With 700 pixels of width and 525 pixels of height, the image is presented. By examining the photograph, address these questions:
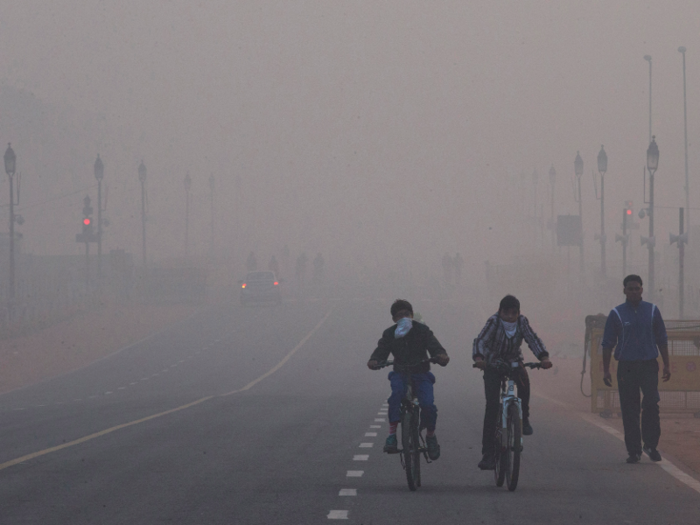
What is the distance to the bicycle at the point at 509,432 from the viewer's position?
324 inches

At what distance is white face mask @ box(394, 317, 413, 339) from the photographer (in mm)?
8602

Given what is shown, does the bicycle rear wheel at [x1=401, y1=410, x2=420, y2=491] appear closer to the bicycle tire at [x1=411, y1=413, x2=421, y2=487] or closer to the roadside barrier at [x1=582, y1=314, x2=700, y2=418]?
the bicycle tire at [x1=411, y1=413, x2=421, y2=487]

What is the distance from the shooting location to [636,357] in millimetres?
10188

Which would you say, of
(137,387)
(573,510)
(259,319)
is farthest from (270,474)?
(259,319)

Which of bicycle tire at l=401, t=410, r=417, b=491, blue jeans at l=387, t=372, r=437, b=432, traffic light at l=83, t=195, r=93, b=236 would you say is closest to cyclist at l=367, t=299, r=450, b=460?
blue jeans at l=387, t=372, r=437, b=432

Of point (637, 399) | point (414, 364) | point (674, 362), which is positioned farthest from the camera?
point (674, 362)

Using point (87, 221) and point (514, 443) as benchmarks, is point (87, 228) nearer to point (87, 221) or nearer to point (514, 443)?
point (87, 221)

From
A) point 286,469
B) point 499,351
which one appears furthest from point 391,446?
point 286,469

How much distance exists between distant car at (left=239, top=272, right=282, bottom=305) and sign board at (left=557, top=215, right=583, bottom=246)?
2180cm

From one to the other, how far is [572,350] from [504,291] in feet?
113

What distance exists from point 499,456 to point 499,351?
94cm

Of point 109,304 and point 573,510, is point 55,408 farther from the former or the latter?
point 109,304

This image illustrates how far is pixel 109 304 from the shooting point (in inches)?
2389

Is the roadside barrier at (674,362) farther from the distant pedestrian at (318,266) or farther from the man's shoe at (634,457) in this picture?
the distant pedestrian at (318,266)
